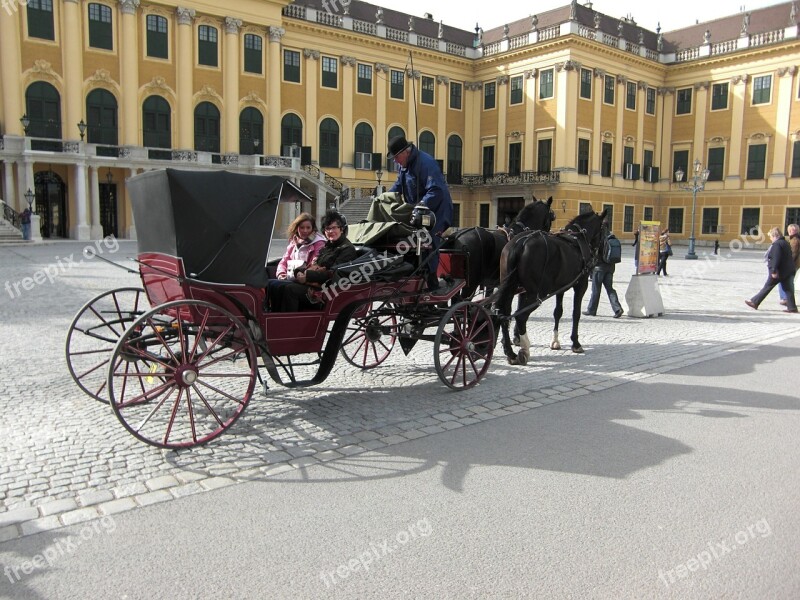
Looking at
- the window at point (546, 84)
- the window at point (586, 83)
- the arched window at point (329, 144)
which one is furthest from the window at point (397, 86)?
the window at point (586, 83)

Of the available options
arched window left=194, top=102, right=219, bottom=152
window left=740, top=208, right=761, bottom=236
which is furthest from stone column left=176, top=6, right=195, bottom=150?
window left=740, top=208, right=761, bottom=236

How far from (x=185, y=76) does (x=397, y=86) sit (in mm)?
15479

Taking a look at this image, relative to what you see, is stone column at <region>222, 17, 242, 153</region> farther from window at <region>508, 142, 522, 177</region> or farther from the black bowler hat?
the black bowler hat

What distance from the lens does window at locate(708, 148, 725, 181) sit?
48.5 metres

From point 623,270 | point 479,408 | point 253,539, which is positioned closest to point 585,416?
point 479,408

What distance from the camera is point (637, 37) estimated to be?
166 feet

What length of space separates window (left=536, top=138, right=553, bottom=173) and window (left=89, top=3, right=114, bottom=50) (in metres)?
28.4

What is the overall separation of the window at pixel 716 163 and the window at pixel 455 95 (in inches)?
748

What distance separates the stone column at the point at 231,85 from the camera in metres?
38.8

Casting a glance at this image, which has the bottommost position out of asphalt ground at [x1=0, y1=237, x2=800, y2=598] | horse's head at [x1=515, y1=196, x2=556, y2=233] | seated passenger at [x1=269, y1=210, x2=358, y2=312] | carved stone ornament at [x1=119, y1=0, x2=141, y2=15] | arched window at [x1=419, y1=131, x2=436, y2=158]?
asphalt ground at [x1=0, y1=237, x2=800, y2=598]

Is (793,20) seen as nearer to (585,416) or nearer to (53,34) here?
(53,34)

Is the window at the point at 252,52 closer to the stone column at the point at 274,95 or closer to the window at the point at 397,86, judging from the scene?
the stone column at the point at 274,95

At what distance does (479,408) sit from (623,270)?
59.3 feet

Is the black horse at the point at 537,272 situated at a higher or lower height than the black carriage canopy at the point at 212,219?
lower
